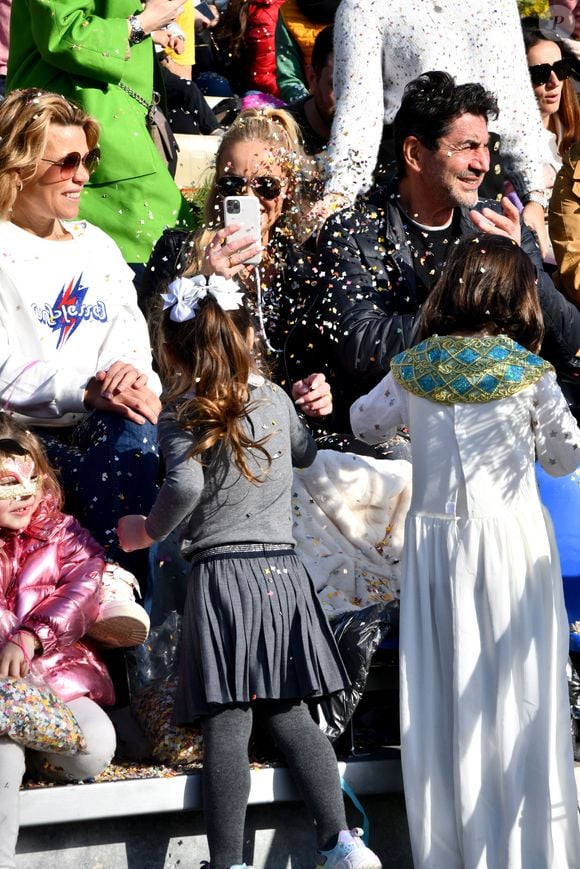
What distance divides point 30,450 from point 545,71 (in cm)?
384

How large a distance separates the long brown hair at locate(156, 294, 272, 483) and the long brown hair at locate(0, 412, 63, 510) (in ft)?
1.48

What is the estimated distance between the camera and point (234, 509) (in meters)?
3.56

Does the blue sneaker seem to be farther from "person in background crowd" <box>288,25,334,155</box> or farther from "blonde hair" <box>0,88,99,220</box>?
"person in background crowd" <box>288,25,334,155</box>

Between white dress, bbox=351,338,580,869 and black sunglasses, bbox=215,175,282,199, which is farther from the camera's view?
black sunglasses, bbox=215,175,282,199

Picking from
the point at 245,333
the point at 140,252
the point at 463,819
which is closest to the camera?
the point at 463,819

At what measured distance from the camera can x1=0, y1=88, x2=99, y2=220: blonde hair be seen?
4.44 meters

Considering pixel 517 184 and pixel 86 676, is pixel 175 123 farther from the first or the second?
pixel 86 676

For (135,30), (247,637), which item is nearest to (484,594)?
(247,637)

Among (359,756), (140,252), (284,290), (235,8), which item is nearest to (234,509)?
(359,756)

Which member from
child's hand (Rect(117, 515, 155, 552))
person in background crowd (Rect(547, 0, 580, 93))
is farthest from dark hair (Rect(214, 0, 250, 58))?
child's hand (Rect(117, 515, 155, 552))

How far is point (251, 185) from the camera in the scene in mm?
4895

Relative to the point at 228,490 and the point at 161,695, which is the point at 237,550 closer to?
the point at 228,490

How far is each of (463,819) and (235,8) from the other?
6285mm

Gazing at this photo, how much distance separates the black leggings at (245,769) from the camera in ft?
11.0
